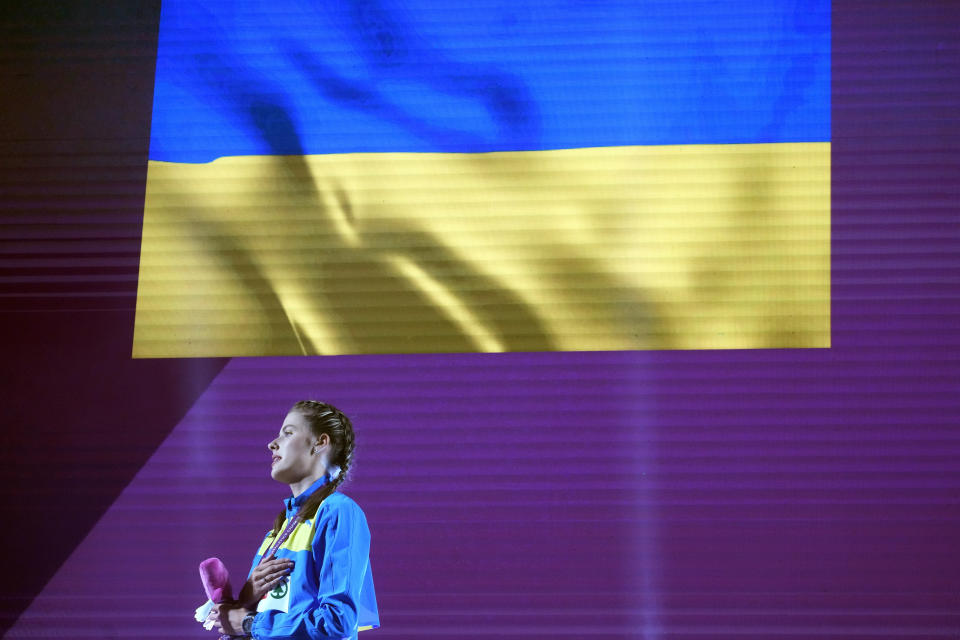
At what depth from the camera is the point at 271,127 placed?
314 cm

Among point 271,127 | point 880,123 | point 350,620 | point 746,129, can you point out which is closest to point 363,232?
point 271,127

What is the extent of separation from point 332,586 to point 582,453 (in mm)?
1209

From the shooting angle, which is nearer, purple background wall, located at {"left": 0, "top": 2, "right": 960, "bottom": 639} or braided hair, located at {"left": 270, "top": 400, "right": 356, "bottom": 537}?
braided hair, located at {"left": 270, "top": 400, "right": 356, "bottom": 537}

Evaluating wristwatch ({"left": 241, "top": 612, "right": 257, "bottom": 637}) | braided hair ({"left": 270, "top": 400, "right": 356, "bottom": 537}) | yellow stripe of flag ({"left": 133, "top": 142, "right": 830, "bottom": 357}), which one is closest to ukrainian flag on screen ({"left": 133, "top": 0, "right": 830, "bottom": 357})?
yellow stripe of flag ({"left": 133, "top": 142, "right": 830, "bottom": 357})

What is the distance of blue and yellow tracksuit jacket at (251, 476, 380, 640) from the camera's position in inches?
72.7

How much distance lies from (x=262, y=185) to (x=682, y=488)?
168 centimetres

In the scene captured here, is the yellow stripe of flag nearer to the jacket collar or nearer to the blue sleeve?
the jacket collar

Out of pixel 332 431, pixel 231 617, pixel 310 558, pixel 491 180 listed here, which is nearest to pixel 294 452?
pixel 332 431

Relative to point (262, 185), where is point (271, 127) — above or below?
above

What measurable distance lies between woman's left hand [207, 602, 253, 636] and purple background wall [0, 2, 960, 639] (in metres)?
0.94

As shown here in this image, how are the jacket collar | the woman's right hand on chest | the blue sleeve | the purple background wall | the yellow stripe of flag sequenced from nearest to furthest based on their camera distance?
1. the blue sleeve
2. the woman's right hand on chest
3. the jacket collar
4. the purple background wall
5. the yellow stripe of flag

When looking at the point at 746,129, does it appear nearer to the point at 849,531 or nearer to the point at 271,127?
the point at 849,531

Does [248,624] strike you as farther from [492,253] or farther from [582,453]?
[492,253]

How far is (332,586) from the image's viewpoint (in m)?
1.88
